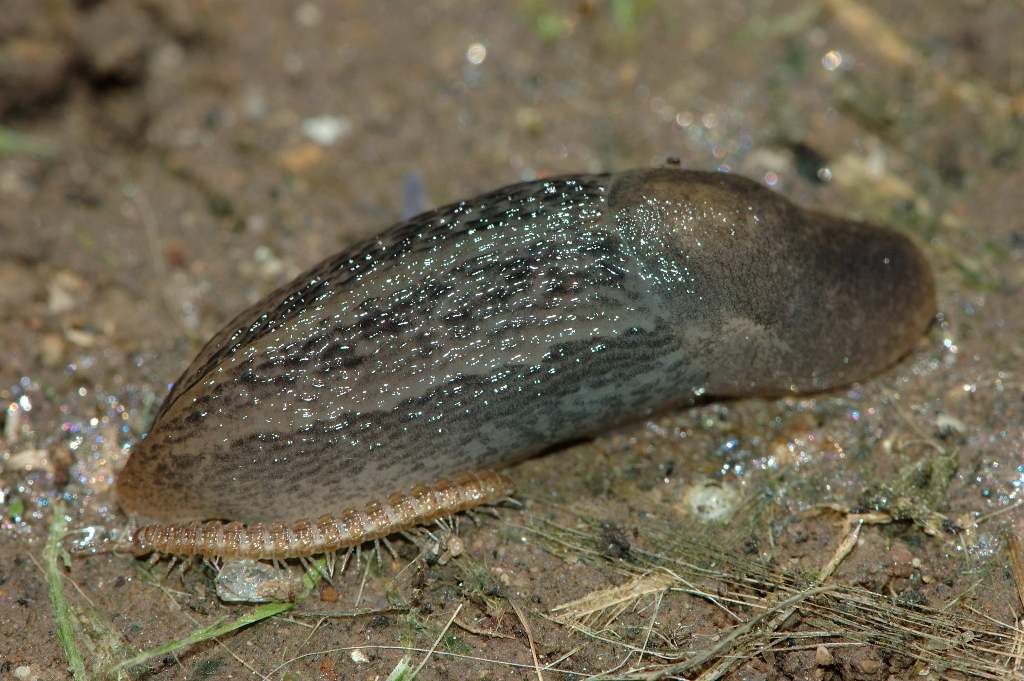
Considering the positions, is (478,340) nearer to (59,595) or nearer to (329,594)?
(329,594)

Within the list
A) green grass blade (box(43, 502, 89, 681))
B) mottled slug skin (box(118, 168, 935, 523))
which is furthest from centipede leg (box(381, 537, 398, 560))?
green grass blade (box(43, 502, 89, 681))

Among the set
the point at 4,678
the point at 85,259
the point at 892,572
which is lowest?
the point at 4,678

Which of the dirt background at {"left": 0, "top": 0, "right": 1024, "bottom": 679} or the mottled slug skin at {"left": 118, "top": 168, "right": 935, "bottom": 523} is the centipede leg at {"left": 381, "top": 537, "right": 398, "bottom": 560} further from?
the mottled slug skin at {"left": 118, "top": 168, "right": 935, "bottom": 523}

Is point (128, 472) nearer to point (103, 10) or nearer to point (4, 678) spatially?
point (4, 678)

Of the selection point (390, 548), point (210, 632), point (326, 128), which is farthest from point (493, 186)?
point (210, 632)

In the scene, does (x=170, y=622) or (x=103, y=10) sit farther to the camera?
(x=103, y=10)

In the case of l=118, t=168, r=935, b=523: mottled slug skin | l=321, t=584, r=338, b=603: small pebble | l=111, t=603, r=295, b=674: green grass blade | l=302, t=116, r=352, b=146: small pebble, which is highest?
l=302, t=116, r=352, b=146: small pebble

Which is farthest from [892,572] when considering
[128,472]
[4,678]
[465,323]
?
[4,678]

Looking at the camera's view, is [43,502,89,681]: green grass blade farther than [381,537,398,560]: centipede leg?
No
